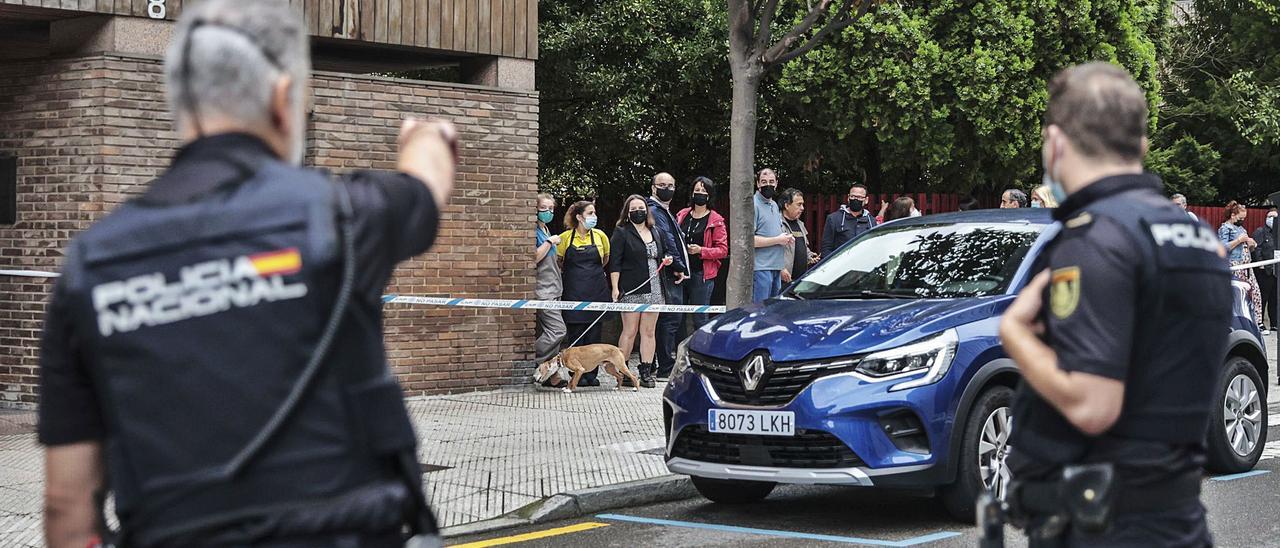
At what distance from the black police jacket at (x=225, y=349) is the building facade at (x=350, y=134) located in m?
8.83

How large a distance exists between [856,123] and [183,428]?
1820cm

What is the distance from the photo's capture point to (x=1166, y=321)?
3.08m

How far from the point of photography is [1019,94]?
19.6 meters

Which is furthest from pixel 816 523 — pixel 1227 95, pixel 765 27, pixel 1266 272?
pixel 1227 95

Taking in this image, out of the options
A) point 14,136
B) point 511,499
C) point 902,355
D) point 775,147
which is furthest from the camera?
point 775,147

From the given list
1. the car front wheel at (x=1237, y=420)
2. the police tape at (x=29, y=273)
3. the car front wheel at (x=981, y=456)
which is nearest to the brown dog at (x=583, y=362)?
the police tape at (x=29, y=273)

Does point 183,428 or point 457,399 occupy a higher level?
point 183,428

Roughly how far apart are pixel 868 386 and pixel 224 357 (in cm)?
504

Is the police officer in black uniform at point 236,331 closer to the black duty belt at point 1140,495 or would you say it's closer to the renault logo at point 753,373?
the black duty belt at point 1140,495

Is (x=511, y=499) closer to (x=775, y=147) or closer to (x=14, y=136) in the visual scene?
(x=14, y=136)

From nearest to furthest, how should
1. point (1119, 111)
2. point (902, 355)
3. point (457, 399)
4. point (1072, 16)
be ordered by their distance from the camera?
point (1119, 111) → point (902, 355) → point (457, 399) → point (1072, 16)

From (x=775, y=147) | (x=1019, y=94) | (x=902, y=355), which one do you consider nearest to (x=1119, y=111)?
(x=902, y=355)

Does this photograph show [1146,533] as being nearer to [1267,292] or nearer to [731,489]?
[731,489]

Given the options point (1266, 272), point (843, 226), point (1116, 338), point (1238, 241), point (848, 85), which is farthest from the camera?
point (1266, 272)
